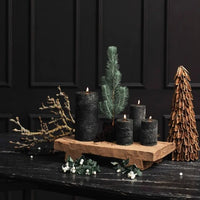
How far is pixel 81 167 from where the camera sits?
1.52 meters

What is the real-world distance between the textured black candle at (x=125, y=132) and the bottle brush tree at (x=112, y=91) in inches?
4.8

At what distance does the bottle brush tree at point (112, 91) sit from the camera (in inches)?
67.0

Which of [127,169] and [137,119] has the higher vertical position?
[137,119]

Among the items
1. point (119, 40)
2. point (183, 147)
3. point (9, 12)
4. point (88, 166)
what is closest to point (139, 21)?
point (119, 40)

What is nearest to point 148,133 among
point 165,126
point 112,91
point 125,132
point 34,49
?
point 125,132

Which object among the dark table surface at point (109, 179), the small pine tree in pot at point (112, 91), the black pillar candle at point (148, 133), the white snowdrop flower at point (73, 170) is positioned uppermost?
the small pine tree in pot at point (112, 91)

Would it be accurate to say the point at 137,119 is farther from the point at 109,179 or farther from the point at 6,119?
the point at 6,119

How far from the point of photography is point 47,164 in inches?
64.4

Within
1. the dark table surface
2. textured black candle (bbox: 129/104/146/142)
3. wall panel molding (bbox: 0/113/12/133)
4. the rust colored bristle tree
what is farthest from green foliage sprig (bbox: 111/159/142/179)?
wall panel molding (bbox: 0/113/12/133)

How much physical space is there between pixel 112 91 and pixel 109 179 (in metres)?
0.42

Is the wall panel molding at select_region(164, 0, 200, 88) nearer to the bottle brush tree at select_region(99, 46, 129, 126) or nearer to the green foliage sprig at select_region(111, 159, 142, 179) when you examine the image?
the bottle brush tree at select_region(99, 46, 129, 126)

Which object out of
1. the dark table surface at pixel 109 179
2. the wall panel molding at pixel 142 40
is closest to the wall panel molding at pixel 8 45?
the wall panel molding at pixel 142 40

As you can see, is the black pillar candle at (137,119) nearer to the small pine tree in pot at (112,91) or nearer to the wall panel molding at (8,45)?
the small pine tree in pot at (112,91)

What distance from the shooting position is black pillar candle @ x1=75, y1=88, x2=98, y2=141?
1.67 m
